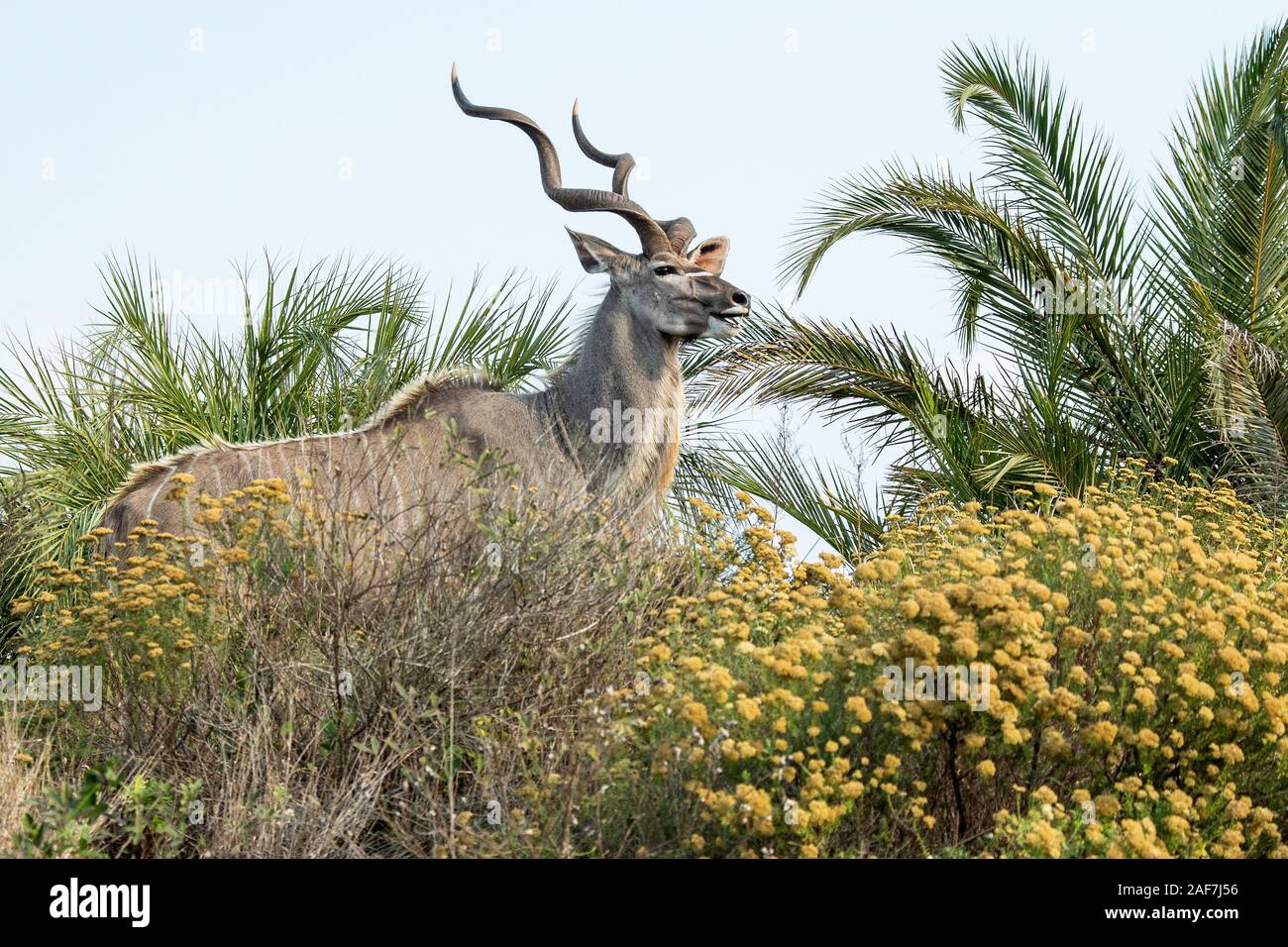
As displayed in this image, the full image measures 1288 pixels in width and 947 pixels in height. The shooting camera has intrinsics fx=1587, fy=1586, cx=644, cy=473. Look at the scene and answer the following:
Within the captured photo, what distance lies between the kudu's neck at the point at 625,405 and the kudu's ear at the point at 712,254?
758mm

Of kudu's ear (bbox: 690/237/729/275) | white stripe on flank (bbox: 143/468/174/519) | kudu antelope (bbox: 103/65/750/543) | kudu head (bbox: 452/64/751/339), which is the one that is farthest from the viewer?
kudu's ear (bbox: 690/237/729/275)

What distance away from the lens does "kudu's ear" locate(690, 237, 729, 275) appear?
1015cm

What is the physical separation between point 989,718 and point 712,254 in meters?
5.48

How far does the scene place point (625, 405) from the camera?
31.1ft

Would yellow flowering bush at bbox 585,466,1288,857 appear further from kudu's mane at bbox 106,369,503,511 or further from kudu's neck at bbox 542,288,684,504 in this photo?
kudu's mane at bbox 106,369,503,511

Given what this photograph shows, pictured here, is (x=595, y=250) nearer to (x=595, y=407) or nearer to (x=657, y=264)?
(x=657, y=264)

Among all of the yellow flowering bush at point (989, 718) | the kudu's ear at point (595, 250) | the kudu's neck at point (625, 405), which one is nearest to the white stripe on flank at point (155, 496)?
the kudu's neck at point (625, 405)

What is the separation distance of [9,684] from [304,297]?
5.70 meters

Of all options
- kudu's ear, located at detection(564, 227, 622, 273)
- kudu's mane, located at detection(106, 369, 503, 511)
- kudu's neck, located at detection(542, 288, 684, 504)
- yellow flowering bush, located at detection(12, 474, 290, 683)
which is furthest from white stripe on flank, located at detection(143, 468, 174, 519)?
kudu's ear, located at detection(564, 227, 622, 273)

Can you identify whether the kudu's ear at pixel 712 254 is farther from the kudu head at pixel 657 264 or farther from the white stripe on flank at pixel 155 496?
the white stripe on flank at pixel 155 496

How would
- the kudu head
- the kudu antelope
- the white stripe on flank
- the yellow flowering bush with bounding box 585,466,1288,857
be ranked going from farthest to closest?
the kudu head
the kudu antelope
the white stripe on flank
the yellow flowering bush with bounding box 585,466,1288,857

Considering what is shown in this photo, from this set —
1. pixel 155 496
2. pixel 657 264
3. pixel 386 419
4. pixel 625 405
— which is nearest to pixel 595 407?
pixel 625 405

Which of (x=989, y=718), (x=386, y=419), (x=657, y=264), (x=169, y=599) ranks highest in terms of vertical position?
(x=657, y=264)
